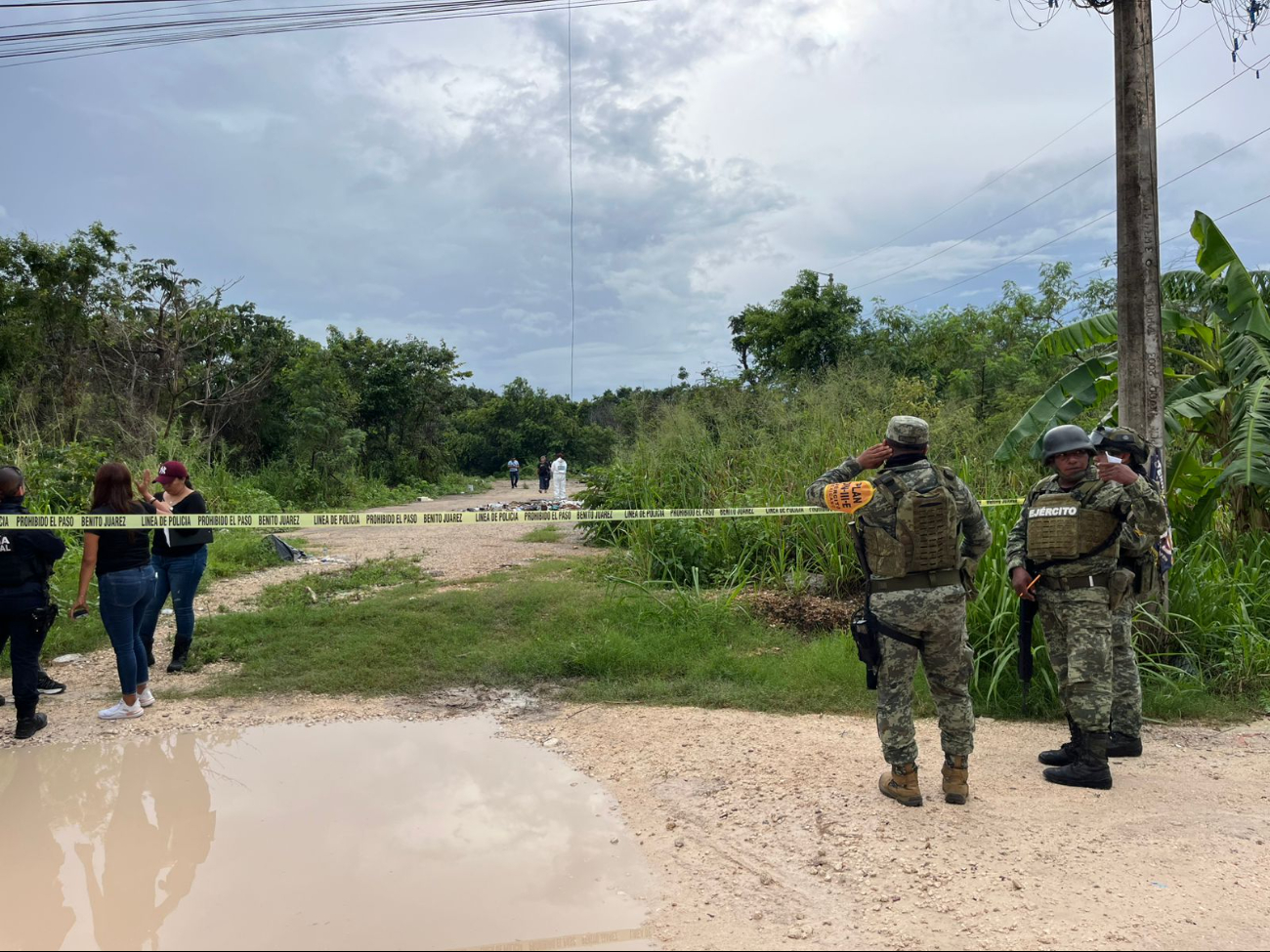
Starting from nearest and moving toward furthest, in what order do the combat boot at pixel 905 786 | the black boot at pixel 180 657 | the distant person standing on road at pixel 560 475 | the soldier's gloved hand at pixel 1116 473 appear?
the combat boot at pixel 905 786 < the soldier's gloved hand at pixel 1116 473 < the black boot at pixel 180 657 < the distant person standing on road at pixel 560 475

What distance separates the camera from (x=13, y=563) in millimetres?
4629

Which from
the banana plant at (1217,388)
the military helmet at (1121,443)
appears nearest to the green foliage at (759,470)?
the banana plant at (1217,388)

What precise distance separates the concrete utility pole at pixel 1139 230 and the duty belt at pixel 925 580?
2.87 metres

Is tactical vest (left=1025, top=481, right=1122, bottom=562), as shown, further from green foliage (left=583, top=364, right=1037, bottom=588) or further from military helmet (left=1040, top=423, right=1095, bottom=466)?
green foliage (left=583, top=364, right=1037, bottom=588)

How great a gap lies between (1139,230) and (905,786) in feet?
14.2

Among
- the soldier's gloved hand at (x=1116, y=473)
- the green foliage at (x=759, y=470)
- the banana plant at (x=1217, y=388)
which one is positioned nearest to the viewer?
the soldier's gloved hand at (x=1116, y=473)

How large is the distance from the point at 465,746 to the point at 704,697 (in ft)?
5.35

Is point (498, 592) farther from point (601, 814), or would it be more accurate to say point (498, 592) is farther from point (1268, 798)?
point (1268, 798)

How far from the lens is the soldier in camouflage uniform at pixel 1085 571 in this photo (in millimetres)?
4148

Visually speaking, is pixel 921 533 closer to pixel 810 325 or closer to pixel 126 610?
pixel 126 610

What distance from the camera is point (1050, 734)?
4.88 meters

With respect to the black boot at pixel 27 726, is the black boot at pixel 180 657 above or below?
above

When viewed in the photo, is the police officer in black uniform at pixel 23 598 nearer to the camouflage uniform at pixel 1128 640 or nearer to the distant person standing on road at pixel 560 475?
the camouflage uniform at pixel 1128 640

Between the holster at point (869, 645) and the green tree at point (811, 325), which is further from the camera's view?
the green tree at point (811, 325)
